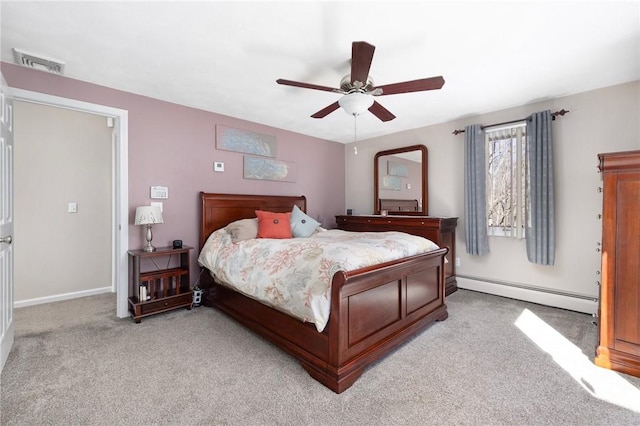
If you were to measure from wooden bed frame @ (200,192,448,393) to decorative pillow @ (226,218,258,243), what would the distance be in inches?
22.1

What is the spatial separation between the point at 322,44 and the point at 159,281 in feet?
9.79

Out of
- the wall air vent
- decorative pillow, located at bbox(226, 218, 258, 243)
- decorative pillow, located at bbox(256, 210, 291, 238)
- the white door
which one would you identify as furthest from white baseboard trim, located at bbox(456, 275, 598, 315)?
the wall air vent

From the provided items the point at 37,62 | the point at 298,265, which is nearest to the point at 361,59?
the point at 298,265

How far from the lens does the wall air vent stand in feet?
7.78

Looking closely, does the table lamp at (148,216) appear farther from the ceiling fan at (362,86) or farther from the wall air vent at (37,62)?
the ceiling fan at (362,86)

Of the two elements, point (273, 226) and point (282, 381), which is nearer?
point (282, 381)

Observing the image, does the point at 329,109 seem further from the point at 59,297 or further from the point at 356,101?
the point at 59,297

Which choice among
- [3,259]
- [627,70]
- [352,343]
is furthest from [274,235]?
[627,70]

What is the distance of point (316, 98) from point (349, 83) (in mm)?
1120

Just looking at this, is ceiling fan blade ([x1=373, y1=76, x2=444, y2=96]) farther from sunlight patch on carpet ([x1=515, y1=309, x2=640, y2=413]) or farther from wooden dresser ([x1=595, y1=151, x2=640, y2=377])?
sunlight patch on carpet ([x1=515, y1=309, x2=640, y2=413])

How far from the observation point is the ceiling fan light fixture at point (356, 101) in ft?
7.55

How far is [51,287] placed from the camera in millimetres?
3574

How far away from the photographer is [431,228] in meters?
3.84

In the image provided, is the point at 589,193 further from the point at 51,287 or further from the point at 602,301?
the point at 51,287
